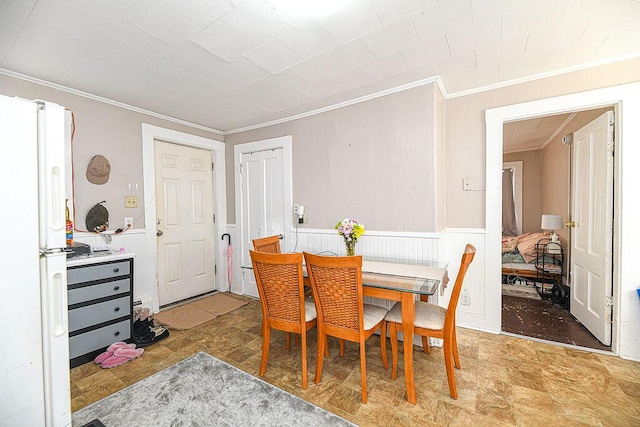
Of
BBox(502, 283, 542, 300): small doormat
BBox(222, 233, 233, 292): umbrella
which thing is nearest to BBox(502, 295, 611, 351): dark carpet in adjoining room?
BBox(502, 283, 542, 300): small doormat

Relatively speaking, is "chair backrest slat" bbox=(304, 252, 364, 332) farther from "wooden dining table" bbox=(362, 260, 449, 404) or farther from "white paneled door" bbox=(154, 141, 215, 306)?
"white paneled door" bbox=(154, 141, 215, 306)

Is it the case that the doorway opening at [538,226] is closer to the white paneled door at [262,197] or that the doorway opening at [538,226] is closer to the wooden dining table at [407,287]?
the wooden dining table at [407,287]

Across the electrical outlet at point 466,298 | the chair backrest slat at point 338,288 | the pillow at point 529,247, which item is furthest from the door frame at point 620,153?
the chair backrest slat at point 338,288

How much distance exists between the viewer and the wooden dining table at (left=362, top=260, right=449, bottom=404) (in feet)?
5.56

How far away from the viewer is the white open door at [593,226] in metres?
2.28

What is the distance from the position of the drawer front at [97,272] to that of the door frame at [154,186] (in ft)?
2.47

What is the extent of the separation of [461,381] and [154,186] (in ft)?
12.1

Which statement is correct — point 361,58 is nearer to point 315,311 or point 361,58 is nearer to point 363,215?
point 363,215

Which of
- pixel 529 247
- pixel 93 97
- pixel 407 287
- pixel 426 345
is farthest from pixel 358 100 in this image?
pixel 529 247

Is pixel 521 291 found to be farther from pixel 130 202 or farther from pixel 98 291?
pixel 130 202

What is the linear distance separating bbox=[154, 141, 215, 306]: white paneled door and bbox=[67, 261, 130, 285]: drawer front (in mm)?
962

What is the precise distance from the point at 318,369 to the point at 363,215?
154cm

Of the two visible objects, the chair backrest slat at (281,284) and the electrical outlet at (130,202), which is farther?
the electrical outlet at (130,202)

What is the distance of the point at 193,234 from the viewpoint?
3752 millimetres
